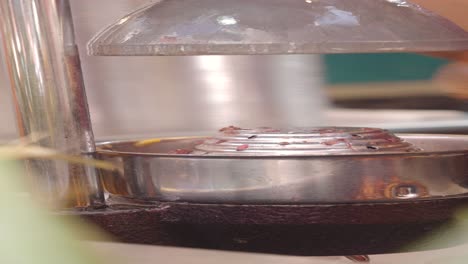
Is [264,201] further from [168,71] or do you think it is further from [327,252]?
[168,71]

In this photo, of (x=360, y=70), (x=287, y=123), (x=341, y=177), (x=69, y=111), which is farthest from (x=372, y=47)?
(x=360, y=70)

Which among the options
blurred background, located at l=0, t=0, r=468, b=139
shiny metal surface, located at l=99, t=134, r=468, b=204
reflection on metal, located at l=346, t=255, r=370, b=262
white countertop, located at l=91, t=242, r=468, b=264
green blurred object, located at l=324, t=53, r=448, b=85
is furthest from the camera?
green blurred object, located at l=324, t=53, r=448, b=85

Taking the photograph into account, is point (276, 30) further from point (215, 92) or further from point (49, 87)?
point (215, 92)

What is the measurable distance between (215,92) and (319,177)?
4.25 ft

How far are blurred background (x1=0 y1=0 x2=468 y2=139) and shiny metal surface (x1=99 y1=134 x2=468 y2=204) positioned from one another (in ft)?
3.95

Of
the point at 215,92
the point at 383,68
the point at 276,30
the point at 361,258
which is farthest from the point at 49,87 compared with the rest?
the point at 383,68

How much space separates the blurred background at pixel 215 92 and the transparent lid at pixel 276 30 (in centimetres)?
106

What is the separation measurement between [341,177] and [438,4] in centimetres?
111

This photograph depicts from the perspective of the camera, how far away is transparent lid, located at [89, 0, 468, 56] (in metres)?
0.73

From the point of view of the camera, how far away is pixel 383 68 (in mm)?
2072

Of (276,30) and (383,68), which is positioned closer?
(276,30)

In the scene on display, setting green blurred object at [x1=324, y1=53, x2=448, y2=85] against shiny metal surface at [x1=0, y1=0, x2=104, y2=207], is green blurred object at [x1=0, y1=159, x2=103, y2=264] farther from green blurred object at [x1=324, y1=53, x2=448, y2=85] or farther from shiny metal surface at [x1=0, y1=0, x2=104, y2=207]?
green blurred object at [x1=324, y1=53, x2=448, y2=85]

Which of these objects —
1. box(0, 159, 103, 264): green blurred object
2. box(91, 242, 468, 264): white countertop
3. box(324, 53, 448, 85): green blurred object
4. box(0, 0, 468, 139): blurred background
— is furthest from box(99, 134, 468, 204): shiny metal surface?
box(324, 53, 448, 85): green blurred object

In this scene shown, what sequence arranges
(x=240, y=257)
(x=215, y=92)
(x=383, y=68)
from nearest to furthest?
(x=240, y=257) → (x=215, y=92) → (x=383, y=68)
